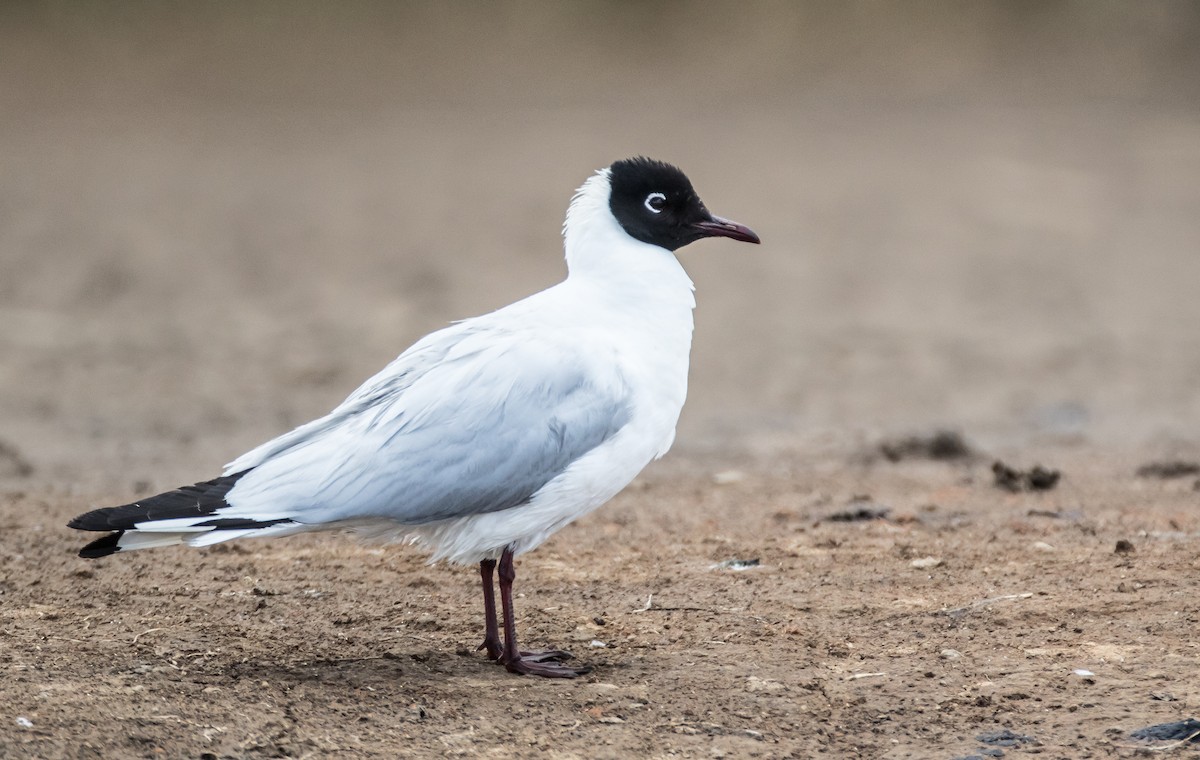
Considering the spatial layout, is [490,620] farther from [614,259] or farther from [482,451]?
[614,259]

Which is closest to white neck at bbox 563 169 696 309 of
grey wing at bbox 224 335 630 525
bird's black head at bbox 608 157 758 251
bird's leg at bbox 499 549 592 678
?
bird's black head at bbox 608 157 758 251

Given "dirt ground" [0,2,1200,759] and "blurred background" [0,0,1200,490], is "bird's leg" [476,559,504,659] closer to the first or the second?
"dirt ground" [0,2,1200,759]

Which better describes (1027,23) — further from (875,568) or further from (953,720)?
(953,720)

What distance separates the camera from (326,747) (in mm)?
4426

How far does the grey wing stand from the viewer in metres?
5.04

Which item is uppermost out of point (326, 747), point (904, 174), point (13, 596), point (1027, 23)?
point (1027, 23)

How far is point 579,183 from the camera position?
52.1ft

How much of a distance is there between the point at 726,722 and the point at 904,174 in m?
12.6

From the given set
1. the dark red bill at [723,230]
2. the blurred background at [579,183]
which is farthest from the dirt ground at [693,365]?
the dark red bill at [723,230]

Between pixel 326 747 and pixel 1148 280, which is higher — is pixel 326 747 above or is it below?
below

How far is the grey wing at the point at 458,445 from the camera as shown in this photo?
504cm

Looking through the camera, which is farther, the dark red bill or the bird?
the dark red bill

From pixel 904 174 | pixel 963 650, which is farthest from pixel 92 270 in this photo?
pixel 963 650

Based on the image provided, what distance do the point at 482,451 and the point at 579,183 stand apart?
36.1 feet
